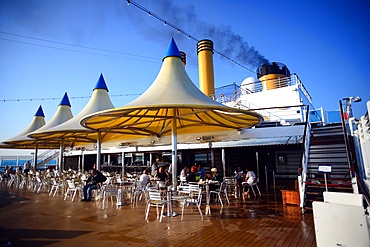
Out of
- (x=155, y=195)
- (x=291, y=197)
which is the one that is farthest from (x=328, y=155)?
(x=155, y=195)

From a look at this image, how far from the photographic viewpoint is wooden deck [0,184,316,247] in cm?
414

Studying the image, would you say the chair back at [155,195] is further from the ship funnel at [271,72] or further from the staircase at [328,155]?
the ship funnel at [271,72]

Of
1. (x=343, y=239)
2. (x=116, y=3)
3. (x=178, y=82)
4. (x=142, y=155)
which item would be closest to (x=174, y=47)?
(x=178, y=82)

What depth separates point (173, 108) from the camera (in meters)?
7.20

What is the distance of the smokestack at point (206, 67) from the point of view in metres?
17.5

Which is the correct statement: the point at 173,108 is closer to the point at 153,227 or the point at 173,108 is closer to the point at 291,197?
the point at 153,227

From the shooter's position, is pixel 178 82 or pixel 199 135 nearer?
pixel 178 82

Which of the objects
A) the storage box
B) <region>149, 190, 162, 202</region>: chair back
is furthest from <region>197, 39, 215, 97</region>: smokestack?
<region>149, 190, 162, 202</region>: chair back

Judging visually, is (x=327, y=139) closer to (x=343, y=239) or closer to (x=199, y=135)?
(x=199, y=135)

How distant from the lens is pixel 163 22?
44.7ft

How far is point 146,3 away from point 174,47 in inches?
215

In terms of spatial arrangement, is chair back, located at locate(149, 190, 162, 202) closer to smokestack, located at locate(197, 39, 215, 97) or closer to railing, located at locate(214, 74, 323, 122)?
railing, located at locate(214, 74, 323, 122)

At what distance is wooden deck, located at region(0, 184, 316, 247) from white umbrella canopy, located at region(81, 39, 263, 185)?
2.16 metres

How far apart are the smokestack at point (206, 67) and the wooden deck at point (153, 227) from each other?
11461 millimetres
